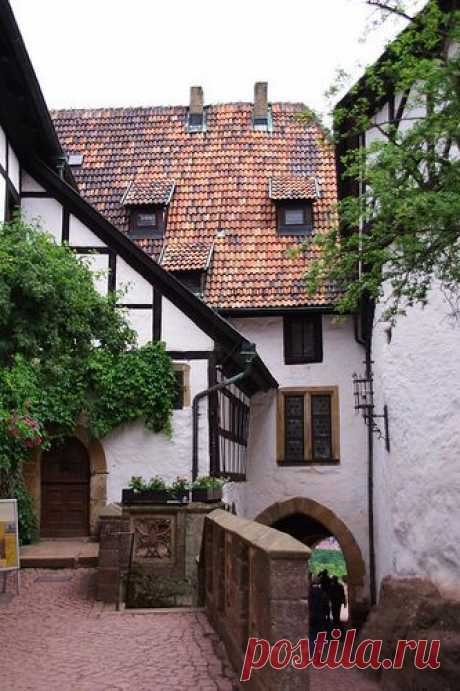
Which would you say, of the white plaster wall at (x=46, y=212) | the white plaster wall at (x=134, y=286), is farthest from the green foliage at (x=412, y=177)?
the white plaster wall at (x=46, y=212)

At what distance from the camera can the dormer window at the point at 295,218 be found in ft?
63.6

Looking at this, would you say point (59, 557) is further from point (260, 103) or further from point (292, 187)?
point (260, 103)

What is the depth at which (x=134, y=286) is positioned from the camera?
14617mm

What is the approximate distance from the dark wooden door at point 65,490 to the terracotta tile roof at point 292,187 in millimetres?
7704

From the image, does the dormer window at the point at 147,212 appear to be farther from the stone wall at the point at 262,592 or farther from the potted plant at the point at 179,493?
the stone wall at the point at 262,592

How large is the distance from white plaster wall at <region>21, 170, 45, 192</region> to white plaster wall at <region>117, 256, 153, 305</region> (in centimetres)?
202

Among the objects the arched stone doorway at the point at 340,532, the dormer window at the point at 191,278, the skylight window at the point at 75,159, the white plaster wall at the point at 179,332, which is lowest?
the arched stone doorway at the point at 340,532

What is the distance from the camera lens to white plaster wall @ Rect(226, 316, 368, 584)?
711 inches

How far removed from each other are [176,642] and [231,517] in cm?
116

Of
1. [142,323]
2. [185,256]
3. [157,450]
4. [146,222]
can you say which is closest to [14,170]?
[142,323]

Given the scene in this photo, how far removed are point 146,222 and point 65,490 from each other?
703 cm

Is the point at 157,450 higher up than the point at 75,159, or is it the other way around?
the point at 75,159

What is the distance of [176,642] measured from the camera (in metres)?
7.49

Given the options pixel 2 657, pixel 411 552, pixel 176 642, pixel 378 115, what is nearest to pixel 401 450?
pixel 411 552
